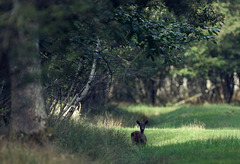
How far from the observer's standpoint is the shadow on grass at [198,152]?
957 centimetres

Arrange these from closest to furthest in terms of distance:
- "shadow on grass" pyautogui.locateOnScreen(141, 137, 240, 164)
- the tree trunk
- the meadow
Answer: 1. the meadow
2. the tree trunk
3. "shadow on grass" pyautogui.locateOnScreen(141, 137, 240, 164)

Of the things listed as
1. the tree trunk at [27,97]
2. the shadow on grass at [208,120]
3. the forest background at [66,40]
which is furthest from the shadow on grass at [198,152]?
the shadow on grass at [208,120]

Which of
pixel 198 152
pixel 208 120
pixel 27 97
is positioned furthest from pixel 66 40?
pixel 208 120

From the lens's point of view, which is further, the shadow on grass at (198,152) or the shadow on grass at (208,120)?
the shadow on grass at (208,120)

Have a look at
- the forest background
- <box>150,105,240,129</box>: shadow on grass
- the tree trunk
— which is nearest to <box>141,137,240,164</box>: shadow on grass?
the forest background

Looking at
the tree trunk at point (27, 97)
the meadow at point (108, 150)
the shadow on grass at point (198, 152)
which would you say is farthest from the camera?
the shadow on grass at point (198, 152)

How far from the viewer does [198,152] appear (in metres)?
10.6

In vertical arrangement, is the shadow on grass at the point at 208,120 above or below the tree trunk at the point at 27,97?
below

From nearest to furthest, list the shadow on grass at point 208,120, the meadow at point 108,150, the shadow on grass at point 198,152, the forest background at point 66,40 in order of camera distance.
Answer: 1. the forest background at point 66,40
2. the meadow at point 108,150
3. the shadow on grass at point 198,152
4. the shadow on grass at point 208,120

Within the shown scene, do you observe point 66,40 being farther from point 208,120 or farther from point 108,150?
point 208,120

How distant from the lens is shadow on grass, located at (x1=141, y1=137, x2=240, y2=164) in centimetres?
957

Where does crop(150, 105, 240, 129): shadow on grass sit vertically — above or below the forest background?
below

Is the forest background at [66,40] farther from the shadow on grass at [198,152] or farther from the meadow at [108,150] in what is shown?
the shadow on grass at [198,152]

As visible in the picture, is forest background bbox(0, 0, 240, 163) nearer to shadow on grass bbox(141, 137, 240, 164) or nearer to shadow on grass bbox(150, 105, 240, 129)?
shadow on grass bbox(141, 137, 240, 164)
